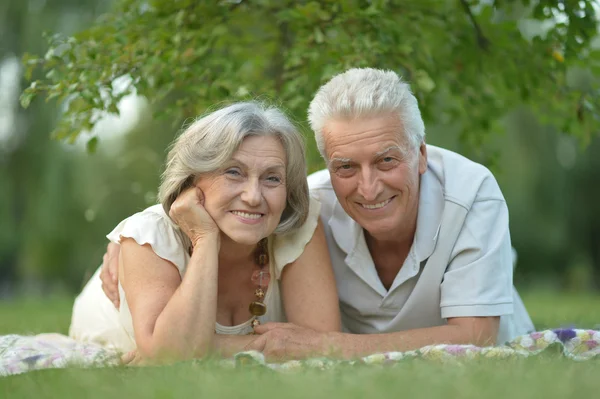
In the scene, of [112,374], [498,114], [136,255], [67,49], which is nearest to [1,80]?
[67,49]

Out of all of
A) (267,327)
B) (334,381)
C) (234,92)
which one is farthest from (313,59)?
(334,381)

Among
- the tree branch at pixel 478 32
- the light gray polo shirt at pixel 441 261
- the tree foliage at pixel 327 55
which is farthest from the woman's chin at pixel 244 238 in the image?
the tree branch at pixel 478 32

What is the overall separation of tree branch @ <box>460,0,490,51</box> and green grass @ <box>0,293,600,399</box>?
2.95 metres

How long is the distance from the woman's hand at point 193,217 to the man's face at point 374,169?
642 millimetres

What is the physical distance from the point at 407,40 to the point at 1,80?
9.16 metres

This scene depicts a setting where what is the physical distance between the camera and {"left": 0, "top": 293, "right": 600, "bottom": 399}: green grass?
2387mm

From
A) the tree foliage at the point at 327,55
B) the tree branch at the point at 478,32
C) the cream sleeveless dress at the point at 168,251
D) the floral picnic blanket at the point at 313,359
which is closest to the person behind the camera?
the floral picnic blanket at the point at 313,359

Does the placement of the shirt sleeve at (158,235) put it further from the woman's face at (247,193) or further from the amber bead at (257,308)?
the amber bead at (257,308)

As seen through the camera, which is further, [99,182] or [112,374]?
[99,182]

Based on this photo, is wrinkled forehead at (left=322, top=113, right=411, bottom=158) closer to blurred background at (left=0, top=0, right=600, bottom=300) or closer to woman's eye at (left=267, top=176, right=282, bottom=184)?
woman's eye at (left=267, top=176, right=282, bottom=184)

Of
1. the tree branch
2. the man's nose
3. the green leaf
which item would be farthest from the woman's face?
the tree branch

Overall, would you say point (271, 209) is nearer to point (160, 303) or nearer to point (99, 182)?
point (160, 303)

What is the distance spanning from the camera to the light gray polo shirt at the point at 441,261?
3.85 meters

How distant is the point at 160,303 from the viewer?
3637 mm
